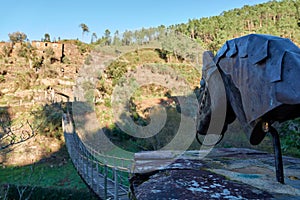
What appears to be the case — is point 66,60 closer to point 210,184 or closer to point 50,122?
point 50,122

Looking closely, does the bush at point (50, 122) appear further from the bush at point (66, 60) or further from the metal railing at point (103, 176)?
the bush at point (66, 60)

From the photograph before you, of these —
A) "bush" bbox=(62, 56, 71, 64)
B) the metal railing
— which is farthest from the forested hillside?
the metal railing

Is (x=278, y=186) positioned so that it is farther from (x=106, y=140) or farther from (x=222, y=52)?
(x=106, y=140)

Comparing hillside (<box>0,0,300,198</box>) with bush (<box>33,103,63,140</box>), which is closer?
hillside (<box>0,0,300,198</box>)

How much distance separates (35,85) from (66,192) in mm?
11000

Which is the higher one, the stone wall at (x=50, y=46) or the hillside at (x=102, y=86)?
the stone wall at (x=50, y=46)

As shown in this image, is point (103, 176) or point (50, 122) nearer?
point (103, 176)

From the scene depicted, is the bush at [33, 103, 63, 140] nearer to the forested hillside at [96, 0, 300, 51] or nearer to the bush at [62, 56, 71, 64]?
the forested hillside at [96, 0, 300, 51]

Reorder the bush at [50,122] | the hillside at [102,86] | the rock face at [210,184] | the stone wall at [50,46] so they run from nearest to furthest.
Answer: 1. the rock face at [210,184]
2. the hillside at [102,86]
3. the bush at [50,122]
4. the stone wall at [50,46]

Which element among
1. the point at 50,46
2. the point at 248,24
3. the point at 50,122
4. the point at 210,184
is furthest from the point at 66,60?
the point at 210,184

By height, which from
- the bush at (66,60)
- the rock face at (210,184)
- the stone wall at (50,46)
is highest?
the stone wall at (50,46)

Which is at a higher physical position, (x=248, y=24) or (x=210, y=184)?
(x=248, y=24)

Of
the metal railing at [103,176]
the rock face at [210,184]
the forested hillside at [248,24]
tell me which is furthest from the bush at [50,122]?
the rock face at [210,184]

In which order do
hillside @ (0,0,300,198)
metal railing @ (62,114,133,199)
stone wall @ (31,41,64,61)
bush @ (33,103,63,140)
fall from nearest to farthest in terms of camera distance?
metal railing @ (62,114,133,199), hillside @ (0,0,300,198), bush @ (33,103,63,140), stone wall @ (31,41,64,61)
